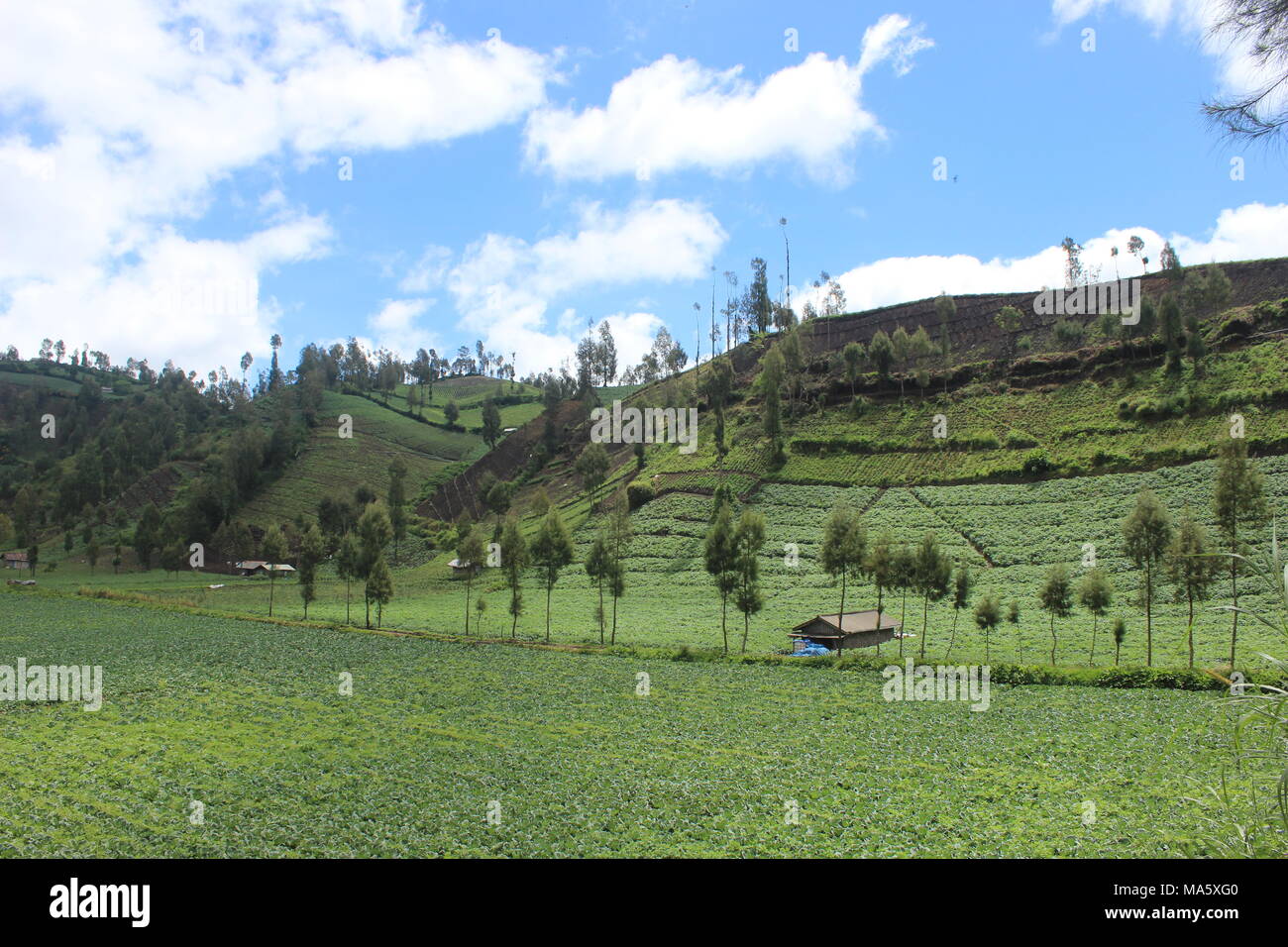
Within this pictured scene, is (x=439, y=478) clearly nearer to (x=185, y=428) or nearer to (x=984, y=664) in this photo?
(x=185, y=428)

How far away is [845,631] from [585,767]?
24524 millimetres

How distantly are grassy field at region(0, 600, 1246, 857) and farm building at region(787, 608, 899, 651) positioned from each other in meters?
6.95

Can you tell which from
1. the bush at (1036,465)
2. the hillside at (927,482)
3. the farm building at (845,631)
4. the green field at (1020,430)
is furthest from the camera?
the bush at (1036,465)

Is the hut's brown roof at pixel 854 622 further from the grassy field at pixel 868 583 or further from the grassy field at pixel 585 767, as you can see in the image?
the grassy field at pixel 585 767

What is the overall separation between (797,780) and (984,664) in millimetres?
16136

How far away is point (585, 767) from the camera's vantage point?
779 inches

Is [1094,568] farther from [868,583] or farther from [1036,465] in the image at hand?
[1036,465]

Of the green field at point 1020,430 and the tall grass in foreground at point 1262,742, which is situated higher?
the green field at point 1020,430

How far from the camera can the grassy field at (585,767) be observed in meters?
14.6

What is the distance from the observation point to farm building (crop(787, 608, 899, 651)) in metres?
40.7

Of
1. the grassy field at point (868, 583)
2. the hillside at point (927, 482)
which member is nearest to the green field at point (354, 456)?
the hillside at point (927, 482)

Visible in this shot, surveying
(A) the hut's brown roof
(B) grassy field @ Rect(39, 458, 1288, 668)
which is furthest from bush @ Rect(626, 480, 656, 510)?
(A) the hut's brown roof

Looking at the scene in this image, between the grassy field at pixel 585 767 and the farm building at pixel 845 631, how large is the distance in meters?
6.95

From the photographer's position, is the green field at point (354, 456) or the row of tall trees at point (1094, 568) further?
the green field at point (354, 456)
